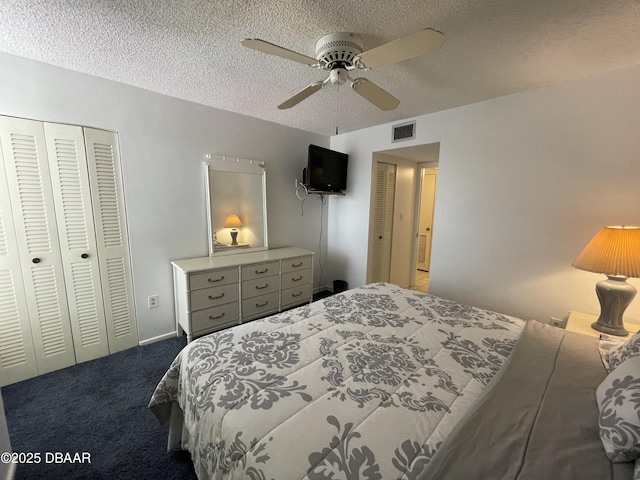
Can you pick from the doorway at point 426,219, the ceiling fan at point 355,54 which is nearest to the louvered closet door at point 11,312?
the ceiling fan at point 355,54

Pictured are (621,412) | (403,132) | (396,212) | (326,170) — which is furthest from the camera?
(396,212)

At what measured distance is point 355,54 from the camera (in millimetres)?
1521

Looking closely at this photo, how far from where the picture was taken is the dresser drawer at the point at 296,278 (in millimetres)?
3002

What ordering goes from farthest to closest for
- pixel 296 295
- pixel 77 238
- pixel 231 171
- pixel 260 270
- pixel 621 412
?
pixel 296 295 → pixel 231 171 → pixel 260 270 → pixel 77 238 → pixel 621 412

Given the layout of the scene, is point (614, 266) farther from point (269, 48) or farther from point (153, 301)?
point (153, 301)

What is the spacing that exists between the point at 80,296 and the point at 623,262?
3823 millimetres

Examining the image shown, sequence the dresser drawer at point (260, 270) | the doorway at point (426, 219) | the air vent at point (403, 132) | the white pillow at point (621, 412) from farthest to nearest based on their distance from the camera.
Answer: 1. the doorway at point (426, 219)
2. the air vent at point (403, 132)
3. the dresser drawer at point (260, 270)
4. the white pillow at point (621, 412)

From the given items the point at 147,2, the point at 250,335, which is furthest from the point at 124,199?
the point at 250,335

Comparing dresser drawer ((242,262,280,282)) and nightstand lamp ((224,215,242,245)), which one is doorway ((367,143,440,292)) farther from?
nightstand lamp ((224,215,242,245))

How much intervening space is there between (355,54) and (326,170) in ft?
6.04

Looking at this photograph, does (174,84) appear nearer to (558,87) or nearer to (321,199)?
(321,199)

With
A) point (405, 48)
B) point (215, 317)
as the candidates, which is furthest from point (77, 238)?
point (405, 48)

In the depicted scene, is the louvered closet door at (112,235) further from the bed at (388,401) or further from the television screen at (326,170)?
the television screen at (326,170)

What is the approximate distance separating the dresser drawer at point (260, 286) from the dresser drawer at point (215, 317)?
0.54 ft
